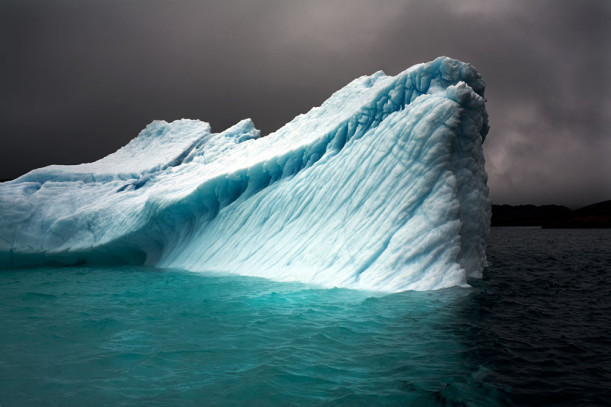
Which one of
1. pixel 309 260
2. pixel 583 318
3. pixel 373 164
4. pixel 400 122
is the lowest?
pixel 583 318

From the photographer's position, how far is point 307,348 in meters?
4.75

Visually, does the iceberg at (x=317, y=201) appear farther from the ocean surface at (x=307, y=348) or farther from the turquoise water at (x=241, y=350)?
the turquoise water at (x=241, y=350)

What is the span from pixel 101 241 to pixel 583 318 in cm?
1369

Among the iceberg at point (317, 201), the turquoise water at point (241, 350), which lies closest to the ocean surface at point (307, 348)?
the turquoise water at point (241, 350)

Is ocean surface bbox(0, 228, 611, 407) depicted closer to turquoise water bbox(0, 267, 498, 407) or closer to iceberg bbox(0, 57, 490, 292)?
turquoise water bbox(0, 267, 498, 407)

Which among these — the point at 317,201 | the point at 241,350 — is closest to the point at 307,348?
the point at 241,350

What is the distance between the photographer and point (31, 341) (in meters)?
5.20

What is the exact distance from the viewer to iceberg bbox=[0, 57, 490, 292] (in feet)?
28.1

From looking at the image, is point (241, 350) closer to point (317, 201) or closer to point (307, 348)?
point (307, 348)

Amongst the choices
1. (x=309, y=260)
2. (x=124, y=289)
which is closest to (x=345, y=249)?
(x=309, y=260)

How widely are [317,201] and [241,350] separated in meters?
6.06

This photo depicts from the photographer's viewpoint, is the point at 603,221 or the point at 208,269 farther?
the point at 603,221

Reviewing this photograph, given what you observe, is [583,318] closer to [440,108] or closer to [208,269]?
[440,108]

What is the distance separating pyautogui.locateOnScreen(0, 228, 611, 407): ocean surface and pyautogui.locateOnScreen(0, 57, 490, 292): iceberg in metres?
1.13
